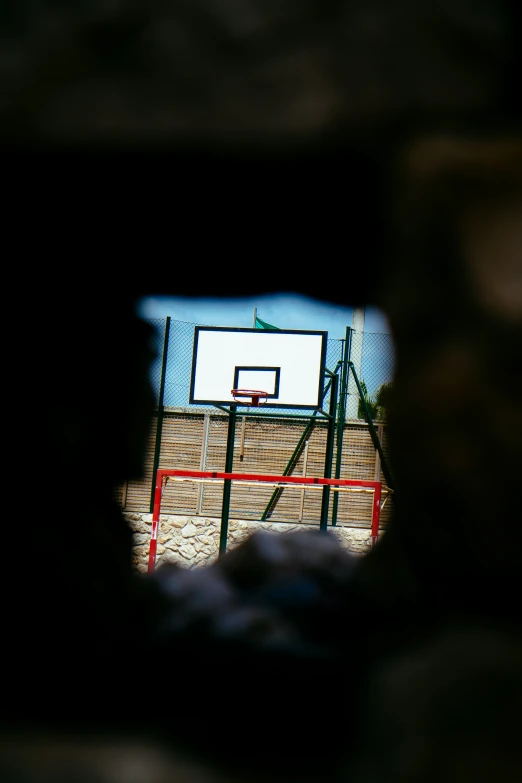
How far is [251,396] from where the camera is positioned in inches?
312

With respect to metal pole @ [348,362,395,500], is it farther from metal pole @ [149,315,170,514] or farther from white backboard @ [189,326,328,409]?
metal pole @ [149,315,170,514]

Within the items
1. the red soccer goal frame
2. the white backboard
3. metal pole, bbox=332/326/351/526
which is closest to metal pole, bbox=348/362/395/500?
metal pole, bbox=332/326/351/526

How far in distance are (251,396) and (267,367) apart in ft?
1.41

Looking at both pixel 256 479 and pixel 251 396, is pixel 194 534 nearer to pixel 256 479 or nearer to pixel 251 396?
pixel 251 396

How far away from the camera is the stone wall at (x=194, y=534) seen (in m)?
9.01

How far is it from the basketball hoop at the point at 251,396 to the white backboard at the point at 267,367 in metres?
0.08

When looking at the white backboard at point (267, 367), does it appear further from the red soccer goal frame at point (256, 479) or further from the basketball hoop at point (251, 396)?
the red soccer goal frame at point (256, 479)

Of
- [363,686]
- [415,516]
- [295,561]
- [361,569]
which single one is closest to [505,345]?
[415,516]

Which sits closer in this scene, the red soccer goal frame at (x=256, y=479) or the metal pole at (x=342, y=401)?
the red soccer goal frame at (x=256, y=479)

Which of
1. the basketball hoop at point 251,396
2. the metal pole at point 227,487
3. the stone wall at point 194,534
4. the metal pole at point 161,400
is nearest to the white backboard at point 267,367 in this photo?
the basketball hoop at point 251,396

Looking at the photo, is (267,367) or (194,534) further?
(194,534)

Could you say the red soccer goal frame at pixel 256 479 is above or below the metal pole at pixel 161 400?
below

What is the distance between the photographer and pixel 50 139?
2.93 ft

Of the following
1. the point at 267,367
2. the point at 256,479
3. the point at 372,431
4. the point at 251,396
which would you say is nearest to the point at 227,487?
the point at 256,479
